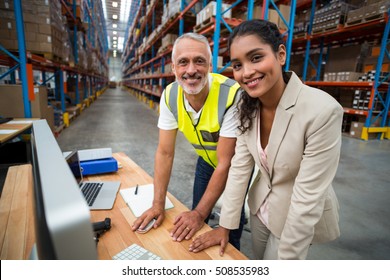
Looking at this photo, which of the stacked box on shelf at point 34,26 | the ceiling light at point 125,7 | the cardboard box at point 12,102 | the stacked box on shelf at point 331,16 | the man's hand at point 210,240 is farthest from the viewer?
the ceiling light at point 125,7

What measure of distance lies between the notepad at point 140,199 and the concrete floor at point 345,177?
1.02 meters

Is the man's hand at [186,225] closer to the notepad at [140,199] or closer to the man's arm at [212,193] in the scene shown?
the man's arm at [212,193]

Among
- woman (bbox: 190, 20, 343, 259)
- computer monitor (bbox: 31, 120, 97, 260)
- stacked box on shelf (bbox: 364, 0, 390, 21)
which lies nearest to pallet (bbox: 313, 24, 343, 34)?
stacked box on shelf (bbox: 364, 0, 390, 21)

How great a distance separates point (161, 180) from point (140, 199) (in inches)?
6.3

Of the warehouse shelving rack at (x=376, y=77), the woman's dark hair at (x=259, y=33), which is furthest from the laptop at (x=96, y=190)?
the warehouse shelving rack at (x=376, y=77)

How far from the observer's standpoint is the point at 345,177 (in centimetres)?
341

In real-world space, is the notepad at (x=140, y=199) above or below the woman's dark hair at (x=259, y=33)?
below

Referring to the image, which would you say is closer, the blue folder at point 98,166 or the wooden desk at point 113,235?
the wooden desk at point 113,235

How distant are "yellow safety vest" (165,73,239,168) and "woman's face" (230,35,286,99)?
1.13 ft

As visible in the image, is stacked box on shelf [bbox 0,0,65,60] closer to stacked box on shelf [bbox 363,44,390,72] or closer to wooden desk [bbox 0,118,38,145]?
wooden desk [bbox 0,118,38,145]

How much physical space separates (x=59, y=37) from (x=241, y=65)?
501 cm

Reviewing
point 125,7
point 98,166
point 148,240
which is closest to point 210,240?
point 148,240

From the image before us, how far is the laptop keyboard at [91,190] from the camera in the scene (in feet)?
4.42
